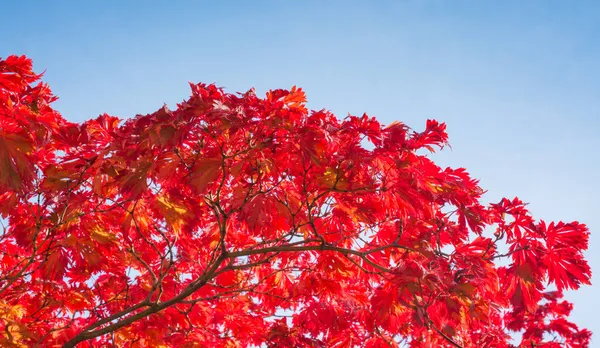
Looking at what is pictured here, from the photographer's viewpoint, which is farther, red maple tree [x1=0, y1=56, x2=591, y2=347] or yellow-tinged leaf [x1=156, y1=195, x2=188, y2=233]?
yellow-tinged leaf [x1=156, y1=195, x2=188, y2=233]

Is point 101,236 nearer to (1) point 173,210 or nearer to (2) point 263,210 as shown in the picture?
(1) point 173,210

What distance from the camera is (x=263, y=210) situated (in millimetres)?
4129

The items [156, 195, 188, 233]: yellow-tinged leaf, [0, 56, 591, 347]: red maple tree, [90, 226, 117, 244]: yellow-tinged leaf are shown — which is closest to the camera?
[0, 56, 591, 347]: red maple tree

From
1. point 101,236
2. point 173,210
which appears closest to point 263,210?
point 173,210

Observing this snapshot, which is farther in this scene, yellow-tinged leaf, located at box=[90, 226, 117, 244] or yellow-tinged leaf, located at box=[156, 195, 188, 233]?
yellow-tinged leaf, located at box=[90, 226, 117, 244]

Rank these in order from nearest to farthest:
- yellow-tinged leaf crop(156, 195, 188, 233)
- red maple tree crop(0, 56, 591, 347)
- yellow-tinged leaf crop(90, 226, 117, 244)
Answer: red maple tree crop(0, 56, 591, 347), yellow-tinged leaf crop(156, 195, 188, 233), yellow-tinged leaf crop(90, 226, 117, 244)

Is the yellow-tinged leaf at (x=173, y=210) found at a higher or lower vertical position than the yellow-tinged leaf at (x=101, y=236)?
higher

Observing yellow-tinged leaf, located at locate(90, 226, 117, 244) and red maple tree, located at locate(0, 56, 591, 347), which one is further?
yellow-tinged leaf, located at locate(90, 226, 117, 244)

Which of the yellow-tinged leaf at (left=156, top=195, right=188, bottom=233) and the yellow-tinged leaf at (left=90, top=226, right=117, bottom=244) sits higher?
the yellow-tinged leaf at (left=156, top=195, right=188, bottom=233)

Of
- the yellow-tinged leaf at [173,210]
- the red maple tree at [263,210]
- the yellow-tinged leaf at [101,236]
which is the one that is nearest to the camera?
the red maple tree at [263,210]

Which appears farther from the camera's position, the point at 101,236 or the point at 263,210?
the point at 101,236

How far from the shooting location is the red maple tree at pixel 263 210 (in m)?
3.87

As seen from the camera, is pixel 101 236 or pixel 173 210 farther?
pixel 101 236

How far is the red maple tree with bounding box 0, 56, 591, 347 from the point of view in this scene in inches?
152
